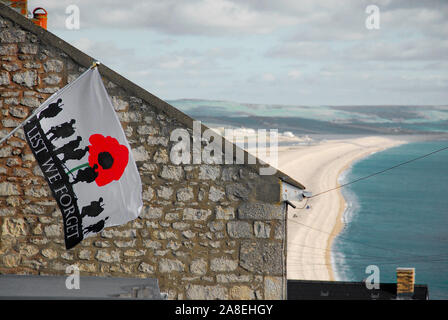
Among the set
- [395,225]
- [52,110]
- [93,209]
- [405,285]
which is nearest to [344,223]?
[395,225]

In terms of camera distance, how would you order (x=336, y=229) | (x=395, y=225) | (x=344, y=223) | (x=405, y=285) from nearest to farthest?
1. (x=405, y=285)
2. (x=336, y=229)
3. (x=344, y=223)
4. (x=395, y=225)

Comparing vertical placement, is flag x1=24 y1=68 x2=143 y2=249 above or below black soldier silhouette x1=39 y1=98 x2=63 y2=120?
below

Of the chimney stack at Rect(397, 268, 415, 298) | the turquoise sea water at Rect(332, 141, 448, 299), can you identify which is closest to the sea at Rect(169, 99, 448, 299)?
the turquoise sea water at Rect(332, 141, 448, 299)

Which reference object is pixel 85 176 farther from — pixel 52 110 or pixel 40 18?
pixel 40 18

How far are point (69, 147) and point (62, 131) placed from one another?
19cm

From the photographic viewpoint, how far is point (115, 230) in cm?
817

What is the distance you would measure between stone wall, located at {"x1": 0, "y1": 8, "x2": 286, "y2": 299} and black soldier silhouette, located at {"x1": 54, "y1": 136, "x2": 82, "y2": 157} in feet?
4.63

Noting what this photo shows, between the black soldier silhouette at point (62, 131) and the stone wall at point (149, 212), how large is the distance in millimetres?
1392

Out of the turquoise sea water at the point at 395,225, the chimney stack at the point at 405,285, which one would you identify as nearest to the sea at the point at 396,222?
the turquoise sea water at the point at 395,225

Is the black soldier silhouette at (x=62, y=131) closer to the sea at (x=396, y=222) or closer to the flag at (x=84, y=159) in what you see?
the flag at (x=84, y=159)

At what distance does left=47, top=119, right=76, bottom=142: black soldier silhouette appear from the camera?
261 inches

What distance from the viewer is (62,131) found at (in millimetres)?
6688

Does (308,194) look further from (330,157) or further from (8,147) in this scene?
(330,157)

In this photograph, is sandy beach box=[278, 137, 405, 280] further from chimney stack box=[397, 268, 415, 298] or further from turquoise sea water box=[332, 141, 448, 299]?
chimney stack box=[397, 268, 415, 298]
